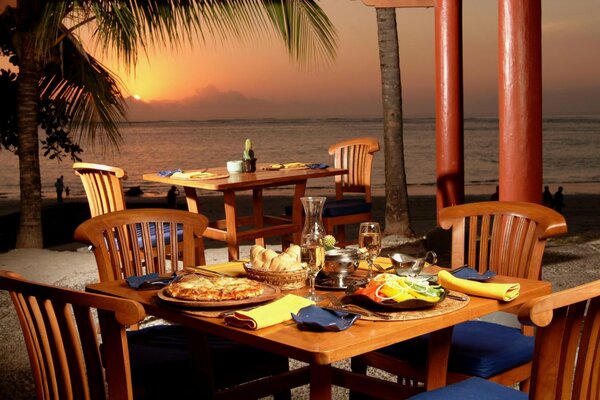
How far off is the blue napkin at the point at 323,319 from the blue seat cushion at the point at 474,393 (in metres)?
0.31

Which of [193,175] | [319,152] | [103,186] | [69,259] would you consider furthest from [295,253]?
[319,152]

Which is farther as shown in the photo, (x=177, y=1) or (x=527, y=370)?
(x=177, y=1)

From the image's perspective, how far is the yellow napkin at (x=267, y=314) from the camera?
226cm

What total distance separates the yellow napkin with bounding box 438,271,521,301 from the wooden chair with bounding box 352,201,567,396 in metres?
0.33

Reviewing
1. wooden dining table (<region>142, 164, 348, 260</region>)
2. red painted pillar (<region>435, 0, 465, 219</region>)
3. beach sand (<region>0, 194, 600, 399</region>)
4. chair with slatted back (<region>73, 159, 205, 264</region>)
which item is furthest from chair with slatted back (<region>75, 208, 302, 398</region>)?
red painted pillar (<region>435, 0, 465, 219</region>)

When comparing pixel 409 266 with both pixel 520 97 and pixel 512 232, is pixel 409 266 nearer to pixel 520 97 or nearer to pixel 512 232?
pixel 512 232

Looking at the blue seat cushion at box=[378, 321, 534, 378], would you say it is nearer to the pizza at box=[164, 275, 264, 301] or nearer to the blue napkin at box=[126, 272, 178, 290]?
the pizza at box=[164, 275, 264, 301]

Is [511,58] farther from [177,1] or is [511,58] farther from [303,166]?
[177,1]

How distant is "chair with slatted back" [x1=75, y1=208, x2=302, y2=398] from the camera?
2814 mm

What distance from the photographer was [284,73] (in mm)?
26469

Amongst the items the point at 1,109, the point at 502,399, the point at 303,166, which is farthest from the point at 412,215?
the point at 502,399

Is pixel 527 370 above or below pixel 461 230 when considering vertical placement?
below

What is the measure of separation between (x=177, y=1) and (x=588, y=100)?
26.0 m

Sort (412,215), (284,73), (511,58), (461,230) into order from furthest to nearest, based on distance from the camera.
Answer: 1. (284,73)
2. (412,215)
3. (511,58)
4. (461,230)
